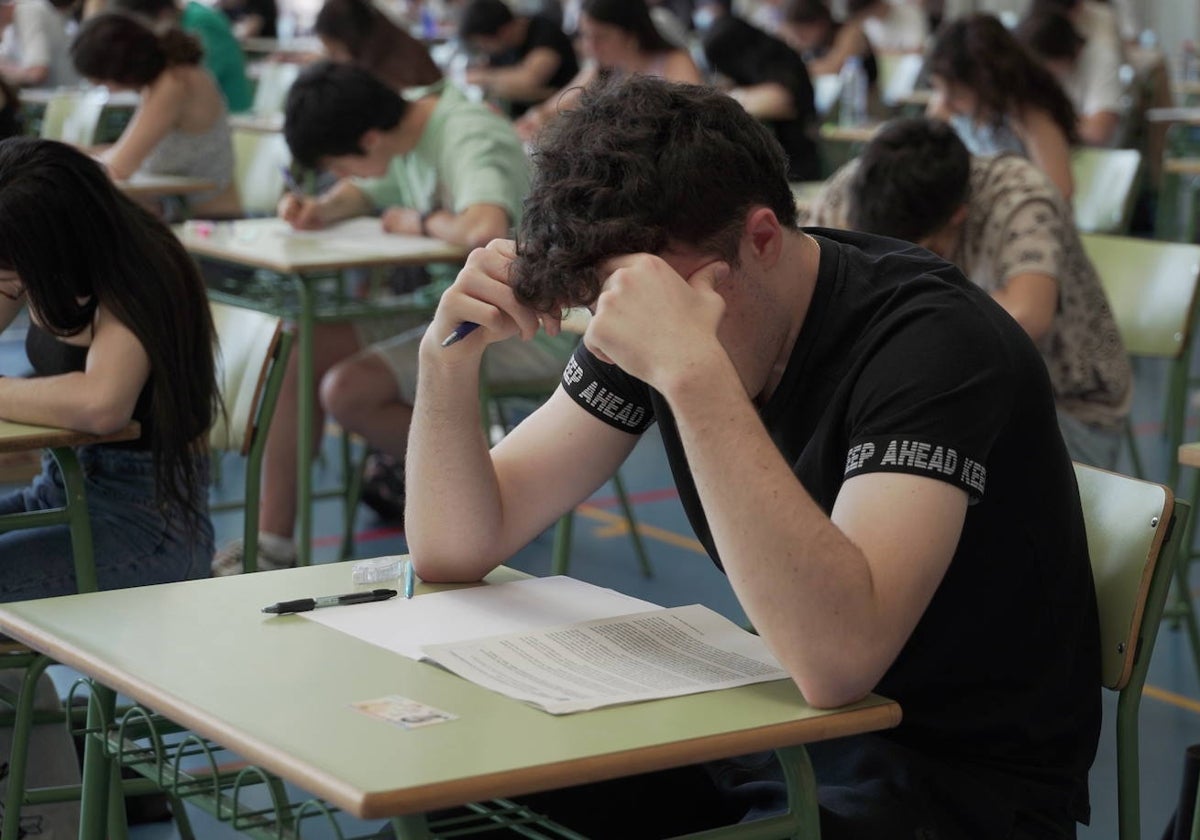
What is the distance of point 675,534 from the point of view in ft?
13.6

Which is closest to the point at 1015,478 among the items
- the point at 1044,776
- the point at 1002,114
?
the point at 1044,776

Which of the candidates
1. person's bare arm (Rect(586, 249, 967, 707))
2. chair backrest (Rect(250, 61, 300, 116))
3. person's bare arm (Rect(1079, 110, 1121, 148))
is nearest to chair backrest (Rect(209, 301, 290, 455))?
person's bare arm (Rect(586, 249, 967, 707))

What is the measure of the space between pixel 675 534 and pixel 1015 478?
106 inches

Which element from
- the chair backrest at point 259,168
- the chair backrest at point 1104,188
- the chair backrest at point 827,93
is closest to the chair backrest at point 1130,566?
the chair backrest at point 1104,188

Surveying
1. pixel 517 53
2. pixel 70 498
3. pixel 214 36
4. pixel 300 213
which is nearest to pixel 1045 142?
pixel 300 213

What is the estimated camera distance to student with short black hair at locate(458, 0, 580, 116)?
826 centimetres

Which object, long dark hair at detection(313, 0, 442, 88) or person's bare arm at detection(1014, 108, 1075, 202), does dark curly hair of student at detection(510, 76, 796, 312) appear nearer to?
person's bare arm at detection(1014, 108, 1075, 202)

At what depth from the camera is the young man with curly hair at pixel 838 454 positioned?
131 cm

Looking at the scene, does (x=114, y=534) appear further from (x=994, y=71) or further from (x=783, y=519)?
(x=994, y=71)

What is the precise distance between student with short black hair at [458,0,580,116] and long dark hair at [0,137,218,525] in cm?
600

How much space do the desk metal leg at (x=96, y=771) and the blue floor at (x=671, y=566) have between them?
929mm

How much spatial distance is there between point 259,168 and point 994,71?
2282mm

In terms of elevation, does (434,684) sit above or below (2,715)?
above

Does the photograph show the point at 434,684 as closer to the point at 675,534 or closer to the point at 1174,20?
the point at 675,534
